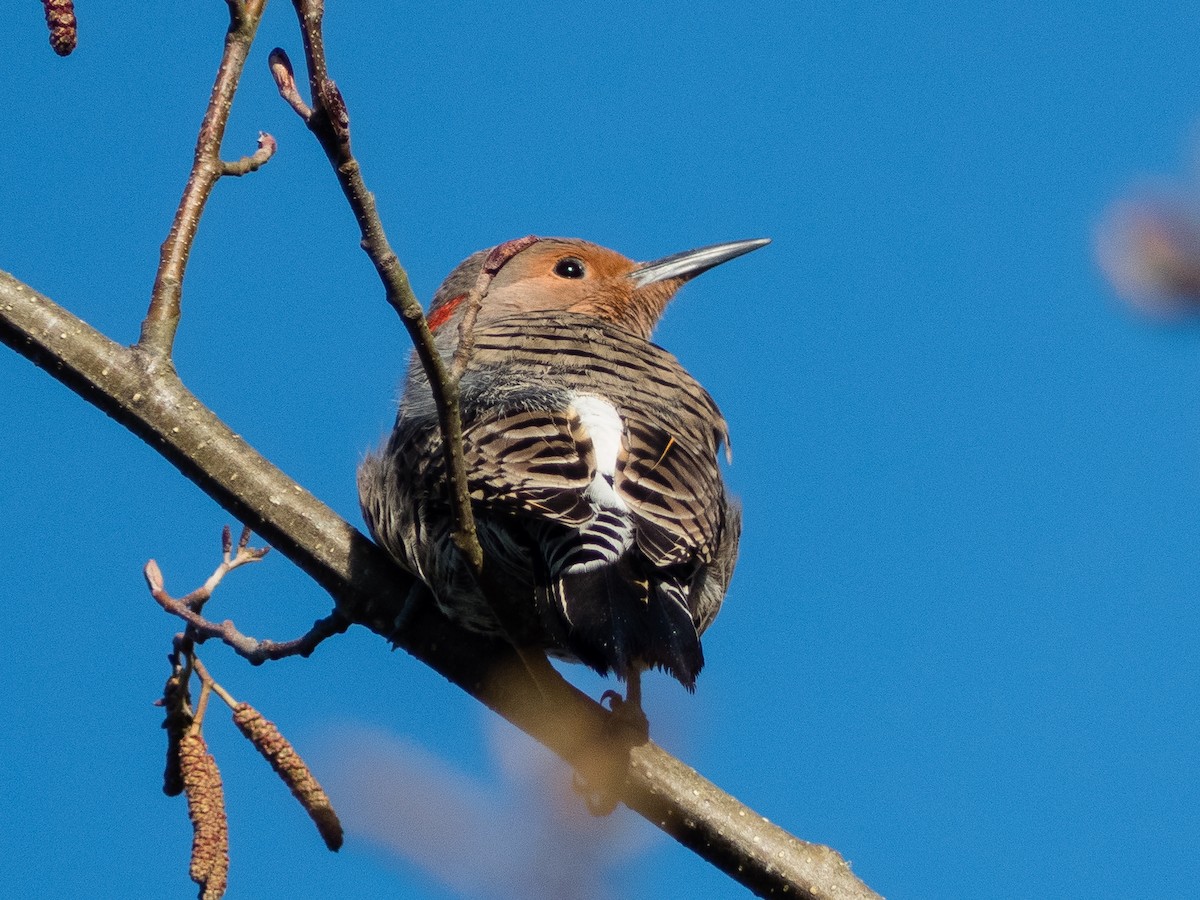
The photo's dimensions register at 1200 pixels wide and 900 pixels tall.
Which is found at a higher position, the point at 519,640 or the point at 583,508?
the point at 583,508

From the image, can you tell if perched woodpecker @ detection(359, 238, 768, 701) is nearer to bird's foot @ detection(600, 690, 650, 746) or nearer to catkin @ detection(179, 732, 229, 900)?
bird's foot @ detection(600, 690, 650, 746)

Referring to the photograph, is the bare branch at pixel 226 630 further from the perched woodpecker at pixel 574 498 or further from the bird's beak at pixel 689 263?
the bird's beak at pixel 689 263

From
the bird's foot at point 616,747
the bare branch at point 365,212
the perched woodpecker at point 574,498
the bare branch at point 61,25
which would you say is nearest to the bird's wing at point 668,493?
the perched woodpecker at point 574,498

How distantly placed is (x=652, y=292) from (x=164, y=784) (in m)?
3.82

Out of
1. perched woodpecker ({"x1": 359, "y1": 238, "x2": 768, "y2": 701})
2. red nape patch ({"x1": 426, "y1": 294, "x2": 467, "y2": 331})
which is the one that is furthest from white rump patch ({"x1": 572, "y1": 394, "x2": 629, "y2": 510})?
red nape patch ({"x1": 426, "y1": 294, "x2": 467, "y2": 331})

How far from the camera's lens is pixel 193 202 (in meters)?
3.37

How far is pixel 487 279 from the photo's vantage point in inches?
110

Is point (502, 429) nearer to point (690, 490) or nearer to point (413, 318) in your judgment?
point (690, 490)

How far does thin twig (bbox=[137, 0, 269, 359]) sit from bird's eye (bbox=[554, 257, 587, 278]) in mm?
3014

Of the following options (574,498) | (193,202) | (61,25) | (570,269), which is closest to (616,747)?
(574,498)

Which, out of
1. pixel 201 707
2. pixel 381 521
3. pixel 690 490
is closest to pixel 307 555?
pixel 381 521

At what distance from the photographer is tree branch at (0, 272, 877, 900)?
3447 millimetres

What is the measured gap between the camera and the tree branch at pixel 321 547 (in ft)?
11.3

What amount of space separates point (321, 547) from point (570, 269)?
9.42 ft
